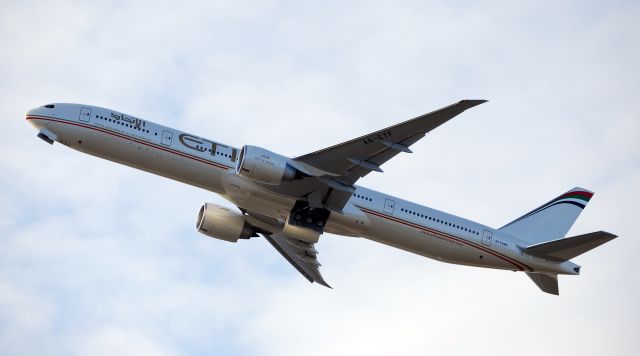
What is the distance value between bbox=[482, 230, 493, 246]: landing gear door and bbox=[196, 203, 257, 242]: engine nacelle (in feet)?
41.0

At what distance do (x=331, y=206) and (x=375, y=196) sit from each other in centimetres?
258

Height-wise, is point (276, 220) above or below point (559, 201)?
below

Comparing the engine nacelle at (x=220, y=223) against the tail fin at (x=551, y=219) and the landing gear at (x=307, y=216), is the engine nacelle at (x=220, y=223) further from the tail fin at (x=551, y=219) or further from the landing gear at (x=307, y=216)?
the tail fin at (x=551, y=219)

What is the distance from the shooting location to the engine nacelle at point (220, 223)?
45875mm

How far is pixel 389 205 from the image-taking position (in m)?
42.7

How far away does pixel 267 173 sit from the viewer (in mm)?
38594

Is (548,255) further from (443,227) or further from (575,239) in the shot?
(443,227)

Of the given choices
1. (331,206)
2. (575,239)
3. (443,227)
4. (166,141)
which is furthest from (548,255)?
(166,141)

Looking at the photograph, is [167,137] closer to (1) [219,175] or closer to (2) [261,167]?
(1) [219,175]

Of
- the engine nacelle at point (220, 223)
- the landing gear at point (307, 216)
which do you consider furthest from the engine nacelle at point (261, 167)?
the engine nacelle at point (220, 223)

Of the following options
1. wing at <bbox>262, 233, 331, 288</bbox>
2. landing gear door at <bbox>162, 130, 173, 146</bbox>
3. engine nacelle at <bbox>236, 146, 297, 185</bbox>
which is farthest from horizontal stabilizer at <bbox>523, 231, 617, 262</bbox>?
landing gear door at <bbox>162, 130, 173, 146</bbox>

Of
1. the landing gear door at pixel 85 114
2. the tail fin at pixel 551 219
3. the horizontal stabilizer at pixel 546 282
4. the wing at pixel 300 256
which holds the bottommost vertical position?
the wing at pixel 300 256

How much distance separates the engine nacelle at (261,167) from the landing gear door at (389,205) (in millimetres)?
5908

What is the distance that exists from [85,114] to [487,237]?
68.6 feet
